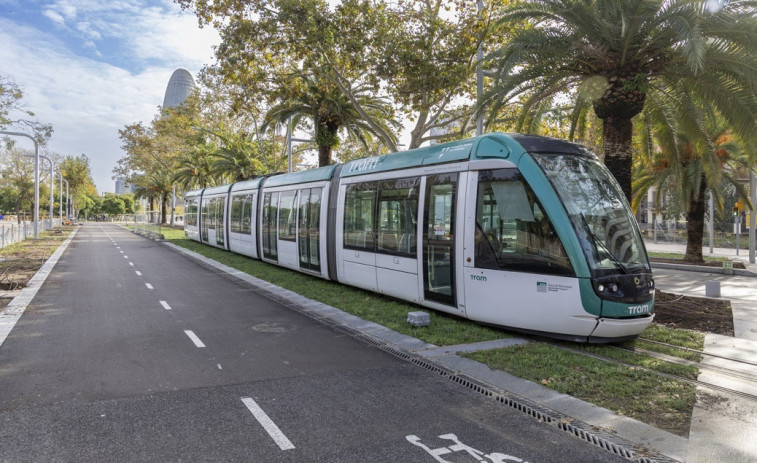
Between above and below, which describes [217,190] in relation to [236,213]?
above

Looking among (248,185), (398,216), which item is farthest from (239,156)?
(398,216)

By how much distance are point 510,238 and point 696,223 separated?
1877 centimetres

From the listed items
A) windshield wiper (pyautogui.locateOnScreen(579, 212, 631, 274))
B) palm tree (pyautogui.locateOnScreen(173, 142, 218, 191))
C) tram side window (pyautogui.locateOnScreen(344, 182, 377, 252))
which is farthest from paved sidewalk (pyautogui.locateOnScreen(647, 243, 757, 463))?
palm tree (pyautogui.locateOnScreen(173, 142, 218, 191))

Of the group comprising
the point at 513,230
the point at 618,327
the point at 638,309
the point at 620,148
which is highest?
the point at 620,148

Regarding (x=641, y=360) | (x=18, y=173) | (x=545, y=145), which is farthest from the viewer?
(x=18, y=173)

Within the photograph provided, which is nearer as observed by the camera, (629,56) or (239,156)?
(629,56)

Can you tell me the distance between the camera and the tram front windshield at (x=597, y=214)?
7.10 metres

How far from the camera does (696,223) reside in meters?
22.2

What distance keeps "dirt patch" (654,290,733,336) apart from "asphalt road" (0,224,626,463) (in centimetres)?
582

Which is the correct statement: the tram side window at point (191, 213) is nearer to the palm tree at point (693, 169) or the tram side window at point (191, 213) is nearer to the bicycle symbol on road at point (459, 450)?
the palm tree at point (693, 169)

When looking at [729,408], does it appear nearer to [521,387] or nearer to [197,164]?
[521,387]

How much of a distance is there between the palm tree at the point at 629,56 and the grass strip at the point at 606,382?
5766 millimetres

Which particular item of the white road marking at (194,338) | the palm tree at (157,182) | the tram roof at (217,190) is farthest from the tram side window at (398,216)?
the palm tree at (157,182)

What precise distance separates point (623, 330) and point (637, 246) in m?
1.29
